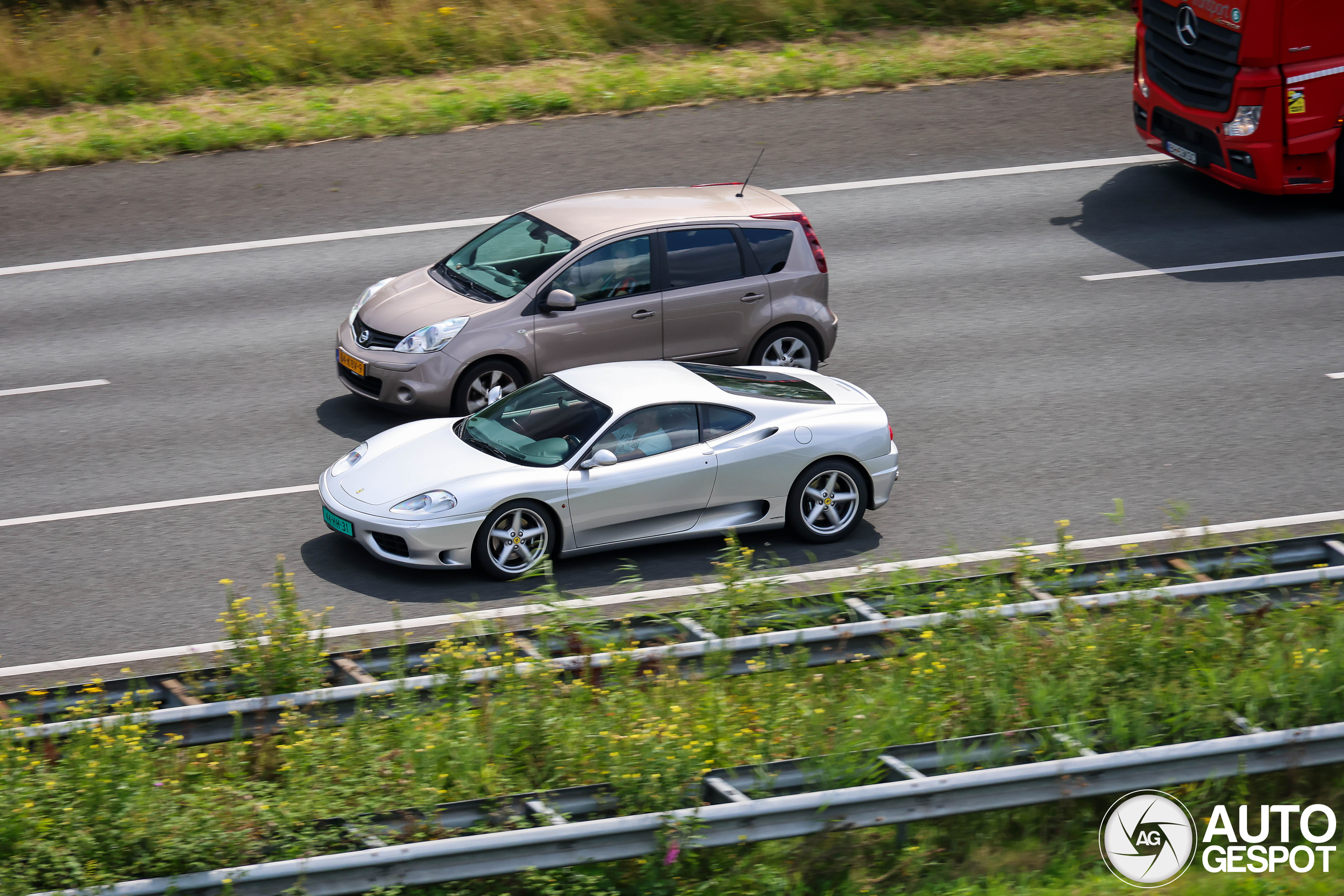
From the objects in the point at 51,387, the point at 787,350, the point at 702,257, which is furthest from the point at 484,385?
the point at 51,387

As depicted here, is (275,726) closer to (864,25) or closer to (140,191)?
(140,191)

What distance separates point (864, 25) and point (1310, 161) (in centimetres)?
806

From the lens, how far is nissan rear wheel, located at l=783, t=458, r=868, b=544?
33.8 feet

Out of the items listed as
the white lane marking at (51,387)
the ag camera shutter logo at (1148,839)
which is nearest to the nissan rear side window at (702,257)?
the white lane marking at (51,387)

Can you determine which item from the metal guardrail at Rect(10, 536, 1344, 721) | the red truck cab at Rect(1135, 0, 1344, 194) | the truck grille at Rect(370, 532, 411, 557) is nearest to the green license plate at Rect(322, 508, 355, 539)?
the truck grille at Rect(370, 532, 411, 557)

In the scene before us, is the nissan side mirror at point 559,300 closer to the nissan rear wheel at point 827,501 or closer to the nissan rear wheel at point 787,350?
the nissan rear wheel at point 787,350

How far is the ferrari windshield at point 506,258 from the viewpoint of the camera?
1221 cm

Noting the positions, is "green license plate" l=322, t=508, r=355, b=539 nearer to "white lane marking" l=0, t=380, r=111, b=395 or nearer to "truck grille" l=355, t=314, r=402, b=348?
"truck grille" l=355, t=314, r=402, b=348

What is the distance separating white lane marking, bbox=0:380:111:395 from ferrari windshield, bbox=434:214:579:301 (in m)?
3.37

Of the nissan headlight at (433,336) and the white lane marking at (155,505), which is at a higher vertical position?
the nissan headlight at (433,336)

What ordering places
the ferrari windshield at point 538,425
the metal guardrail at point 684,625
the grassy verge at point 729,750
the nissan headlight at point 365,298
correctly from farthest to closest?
1. the nissan headlight at point 365,298
2. the ferrari windshield at point 538,425
3. the metal guardrail at point 684,625
4. the grassy verge at point 729,750

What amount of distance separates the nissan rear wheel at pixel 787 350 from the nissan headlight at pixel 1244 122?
655 centimetres

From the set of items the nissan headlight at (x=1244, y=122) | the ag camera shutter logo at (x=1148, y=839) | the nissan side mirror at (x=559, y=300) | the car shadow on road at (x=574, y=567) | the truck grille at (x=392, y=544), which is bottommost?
the ag camera shutter logo at (x=1148, y=839)

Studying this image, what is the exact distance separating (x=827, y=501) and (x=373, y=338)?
435 cm
